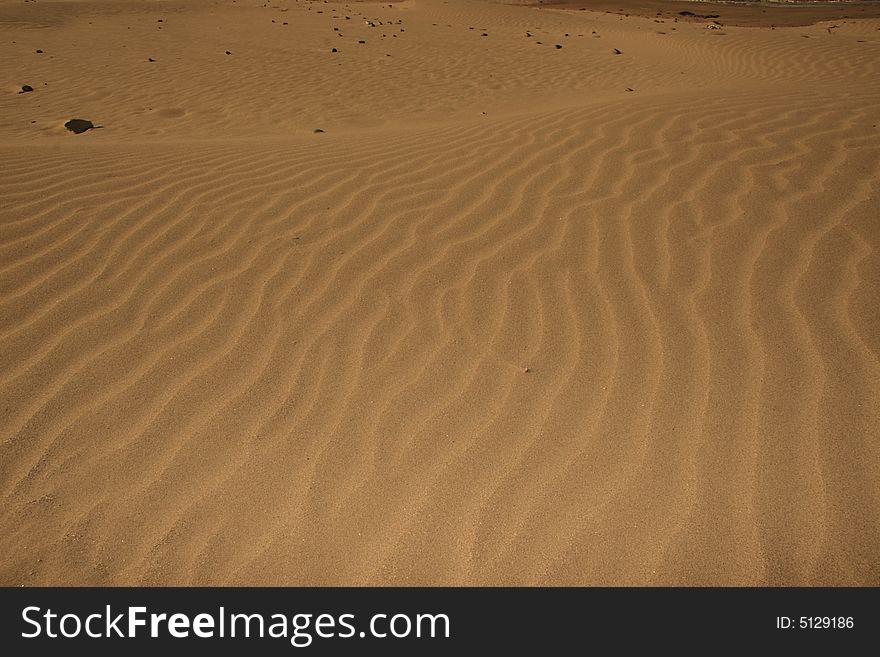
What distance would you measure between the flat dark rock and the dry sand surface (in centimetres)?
186

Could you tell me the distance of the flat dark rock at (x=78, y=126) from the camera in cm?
695

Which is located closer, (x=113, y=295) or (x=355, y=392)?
(x=355, y=392)

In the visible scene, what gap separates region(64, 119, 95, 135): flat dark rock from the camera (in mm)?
6953

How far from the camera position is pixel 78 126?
7.03 meters

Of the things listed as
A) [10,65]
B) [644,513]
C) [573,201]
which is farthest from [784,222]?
[10,65]

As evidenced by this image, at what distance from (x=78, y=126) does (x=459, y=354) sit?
668 centimetres

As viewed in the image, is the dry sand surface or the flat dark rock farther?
the flat dark rock

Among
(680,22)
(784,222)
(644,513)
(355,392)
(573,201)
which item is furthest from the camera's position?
(680,22)

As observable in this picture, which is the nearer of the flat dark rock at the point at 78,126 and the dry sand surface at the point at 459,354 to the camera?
the dry sand surface at the point at 459,354

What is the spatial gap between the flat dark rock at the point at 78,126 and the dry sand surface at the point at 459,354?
6.10 feet

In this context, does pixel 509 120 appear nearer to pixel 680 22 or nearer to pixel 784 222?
pixel 784 222

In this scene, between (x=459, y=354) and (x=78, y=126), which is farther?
(x=78, y=126)
